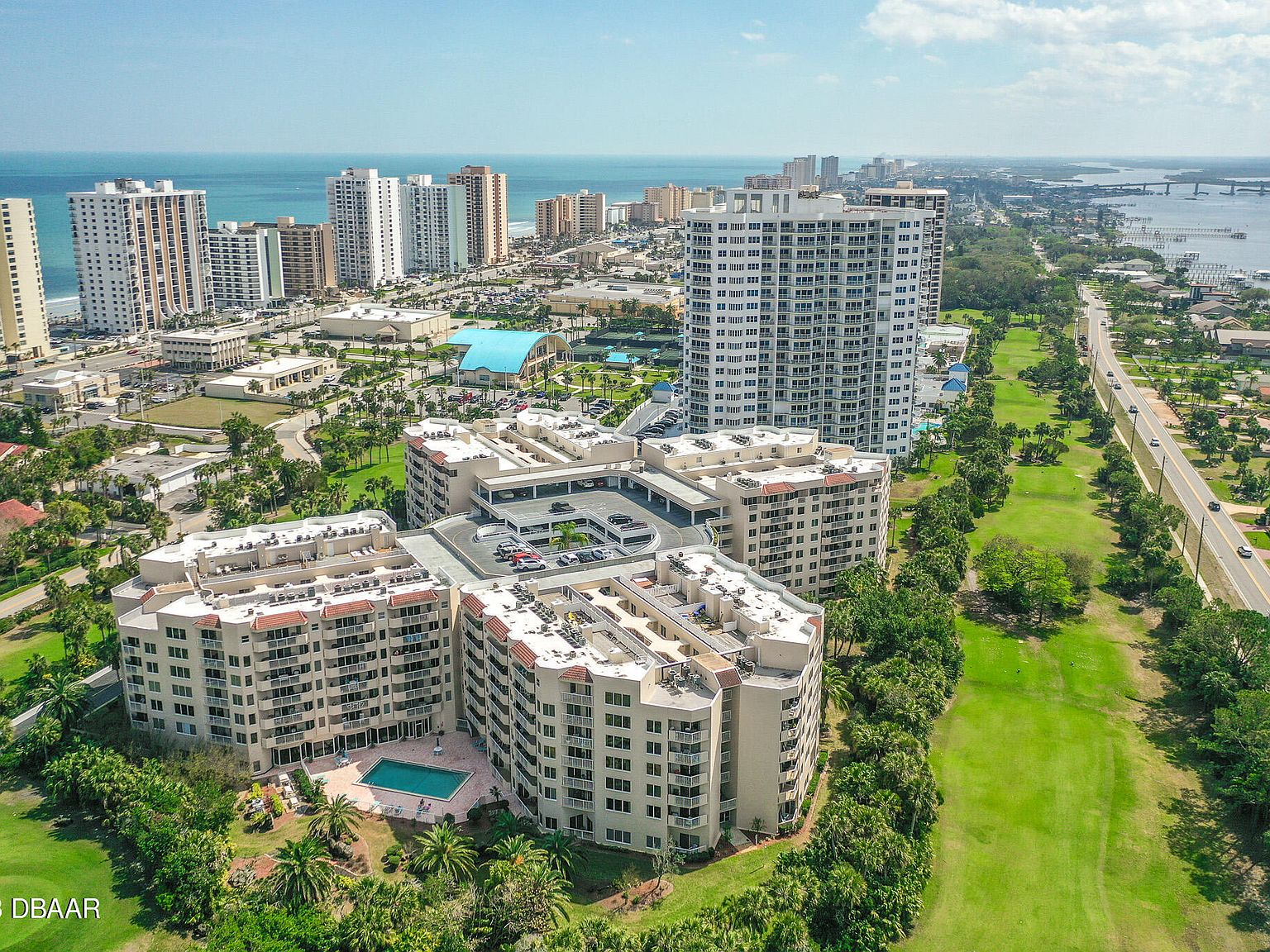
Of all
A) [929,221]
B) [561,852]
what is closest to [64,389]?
[561,852]

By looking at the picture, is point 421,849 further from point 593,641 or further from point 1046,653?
point 1046,653

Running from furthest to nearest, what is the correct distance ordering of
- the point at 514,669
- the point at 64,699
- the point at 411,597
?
the point at 411,597 < the point at 64,699 < the point at 514,669

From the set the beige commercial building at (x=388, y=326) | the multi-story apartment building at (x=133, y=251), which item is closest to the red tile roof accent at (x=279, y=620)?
the beige commercial building at (x=388, y=326)

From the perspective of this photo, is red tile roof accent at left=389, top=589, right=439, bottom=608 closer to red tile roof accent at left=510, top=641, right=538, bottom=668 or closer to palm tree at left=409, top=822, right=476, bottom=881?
red tile roof accent at left=510, top=641, right=538, bottom=668

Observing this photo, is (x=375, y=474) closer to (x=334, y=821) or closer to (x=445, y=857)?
(x=334, y=821)

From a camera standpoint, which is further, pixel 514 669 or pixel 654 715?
pixel 514 669

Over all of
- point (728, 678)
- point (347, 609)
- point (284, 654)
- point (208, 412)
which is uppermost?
point (347, 609)
